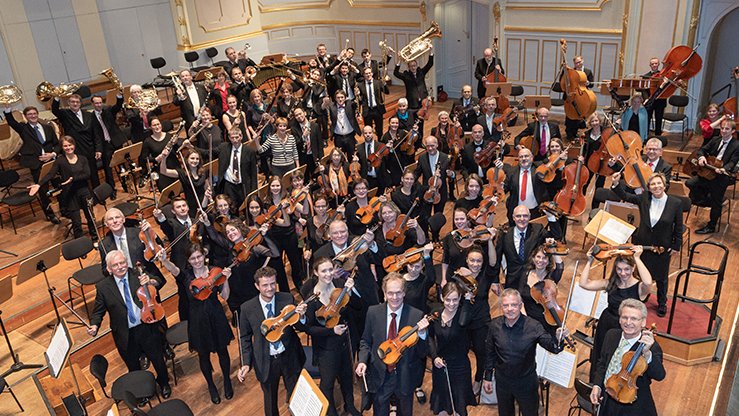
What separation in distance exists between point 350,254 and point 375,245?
47 cm

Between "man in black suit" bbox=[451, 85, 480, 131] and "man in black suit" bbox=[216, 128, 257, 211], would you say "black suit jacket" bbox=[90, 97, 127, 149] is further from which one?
"man in black suit" bbox=[451, 85, 480, 131]

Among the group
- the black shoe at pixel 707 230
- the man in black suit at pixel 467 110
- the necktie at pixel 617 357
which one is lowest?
the black shoe at pixel 707 230

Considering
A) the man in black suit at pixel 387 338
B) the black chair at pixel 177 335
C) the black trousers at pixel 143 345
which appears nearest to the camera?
the man in black suit at pixel 387 338

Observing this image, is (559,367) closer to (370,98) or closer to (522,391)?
(522,391)

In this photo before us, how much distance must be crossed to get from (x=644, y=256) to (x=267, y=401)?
370 centimetres

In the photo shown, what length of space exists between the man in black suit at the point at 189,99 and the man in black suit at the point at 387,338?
5.64 meters

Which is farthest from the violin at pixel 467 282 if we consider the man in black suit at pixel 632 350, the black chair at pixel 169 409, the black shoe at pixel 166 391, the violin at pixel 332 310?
the black shoe at pixel 166 391

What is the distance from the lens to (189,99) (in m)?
9.00

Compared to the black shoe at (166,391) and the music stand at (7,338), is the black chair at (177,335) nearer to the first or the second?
the black shoe at (166,391)

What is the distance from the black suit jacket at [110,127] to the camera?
8273 mm

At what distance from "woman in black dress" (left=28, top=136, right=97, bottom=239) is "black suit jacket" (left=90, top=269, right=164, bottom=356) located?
8.20 ft

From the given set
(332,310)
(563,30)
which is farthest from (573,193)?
(563,30)

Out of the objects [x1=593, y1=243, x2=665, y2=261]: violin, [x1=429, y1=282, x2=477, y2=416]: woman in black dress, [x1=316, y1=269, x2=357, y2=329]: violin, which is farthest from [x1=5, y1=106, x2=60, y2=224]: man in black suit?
[x1=593, y1=243, x2=665, y2=261]: violin

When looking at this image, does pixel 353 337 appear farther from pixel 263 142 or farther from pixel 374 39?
pixel 374 39
